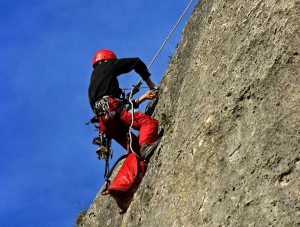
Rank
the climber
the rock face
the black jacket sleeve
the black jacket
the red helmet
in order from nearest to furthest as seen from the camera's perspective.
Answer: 1. the rock face
2. the climber
3. the black jacket
4. the black jacket sleeve
5. the red helmet

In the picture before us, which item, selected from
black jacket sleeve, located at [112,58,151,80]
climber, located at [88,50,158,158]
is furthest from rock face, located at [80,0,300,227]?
black jacket sleeve, located at [112,58,151,80]

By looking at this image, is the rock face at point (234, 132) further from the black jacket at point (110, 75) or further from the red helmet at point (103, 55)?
the red helmet at point (103, 55)

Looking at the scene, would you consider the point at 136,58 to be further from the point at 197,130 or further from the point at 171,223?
the point at 171,223

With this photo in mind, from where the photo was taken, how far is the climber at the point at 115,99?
1018 cm

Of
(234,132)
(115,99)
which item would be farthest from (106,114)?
(234,132)

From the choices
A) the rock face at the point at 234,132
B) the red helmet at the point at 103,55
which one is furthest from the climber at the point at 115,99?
the rock face at the point at 234,132

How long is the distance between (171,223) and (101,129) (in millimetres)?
3598

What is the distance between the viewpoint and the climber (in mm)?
10180

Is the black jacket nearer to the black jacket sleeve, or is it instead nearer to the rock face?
the black jacket sleeve

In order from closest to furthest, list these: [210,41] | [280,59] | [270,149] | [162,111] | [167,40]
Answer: [270,149], [280,59], [210,41], [162,111], [167,40]

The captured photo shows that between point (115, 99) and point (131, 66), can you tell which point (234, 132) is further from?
point (131, 66)

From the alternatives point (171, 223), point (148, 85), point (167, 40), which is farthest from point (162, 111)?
point (171, 223)

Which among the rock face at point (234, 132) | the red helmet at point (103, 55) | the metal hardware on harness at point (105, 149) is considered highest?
the red helmet at point (103, 55)

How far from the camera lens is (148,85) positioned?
36.4 ft
